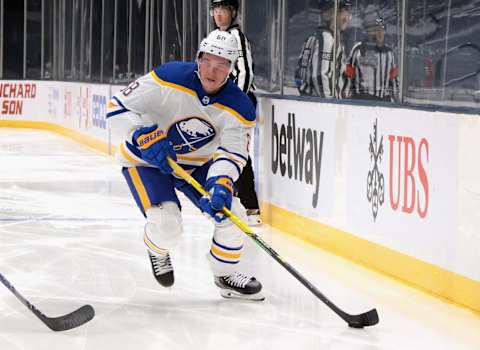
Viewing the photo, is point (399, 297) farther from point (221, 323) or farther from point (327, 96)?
point (327, 96)

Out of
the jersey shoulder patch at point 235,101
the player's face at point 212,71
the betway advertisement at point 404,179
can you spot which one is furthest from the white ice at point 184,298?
the player's face at point 212,71

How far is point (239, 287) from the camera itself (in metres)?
4.28

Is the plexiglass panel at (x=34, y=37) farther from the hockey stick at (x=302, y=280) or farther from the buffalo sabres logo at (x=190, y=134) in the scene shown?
the hockey stick at (x=302, y=280)

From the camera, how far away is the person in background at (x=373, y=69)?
5.19 m

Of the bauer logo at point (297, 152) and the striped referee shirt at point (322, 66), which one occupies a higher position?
the striped referee shirt at point (322, 66)

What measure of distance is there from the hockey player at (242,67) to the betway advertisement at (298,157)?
165 millimetres

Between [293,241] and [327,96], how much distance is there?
2.86 ft

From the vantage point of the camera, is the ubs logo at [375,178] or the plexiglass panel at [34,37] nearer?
the ubs logo at [375,178]

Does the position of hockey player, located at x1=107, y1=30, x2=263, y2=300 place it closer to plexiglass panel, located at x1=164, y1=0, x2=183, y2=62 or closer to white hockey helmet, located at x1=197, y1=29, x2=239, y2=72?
white hockey helmet, located at x1=197, y1=29, x2=239, y2=72

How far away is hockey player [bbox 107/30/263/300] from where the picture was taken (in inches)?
160

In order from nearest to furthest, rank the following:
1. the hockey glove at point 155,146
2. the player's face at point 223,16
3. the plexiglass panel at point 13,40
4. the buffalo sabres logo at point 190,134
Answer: the hockey glove at point 155,146
the buffalo sabres logo at point 190,134
the player's face at point 223,16
the plexiglass panel at point 13,40

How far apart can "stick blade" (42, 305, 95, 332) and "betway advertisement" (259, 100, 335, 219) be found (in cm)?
217

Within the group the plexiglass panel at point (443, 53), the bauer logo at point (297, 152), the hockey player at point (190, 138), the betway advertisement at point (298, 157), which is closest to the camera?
the hockey player at point (190, 138)

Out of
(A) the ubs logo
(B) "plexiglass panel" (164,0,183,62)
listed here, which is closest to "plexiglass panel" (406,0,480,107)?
(A) the ubs logo
